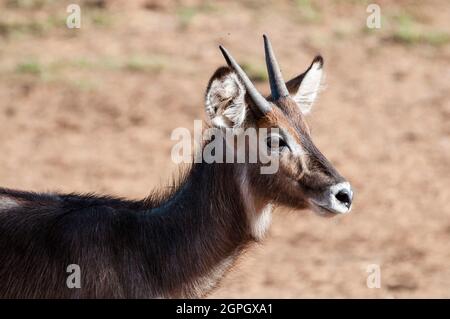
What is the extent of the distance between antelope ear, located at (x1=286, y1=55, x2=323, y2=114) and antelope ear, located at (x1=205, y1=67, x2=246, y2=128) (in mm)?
843

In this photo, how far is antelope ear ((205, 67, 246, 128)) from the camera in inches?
310

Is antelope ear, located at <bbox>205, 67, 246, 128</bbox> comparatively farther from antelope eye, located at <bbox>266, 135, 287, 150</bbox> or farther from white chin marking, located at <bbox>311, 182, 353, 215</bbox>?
white chin marking, located at <bbox>311, 182, 353, 215</bbox>

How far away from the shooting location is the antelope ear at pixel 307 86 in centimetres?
877

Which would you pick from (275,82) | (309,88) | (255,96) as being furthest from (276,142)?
(309,88)

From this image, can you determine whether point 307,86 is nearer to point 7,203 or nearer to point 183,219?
point 183,219

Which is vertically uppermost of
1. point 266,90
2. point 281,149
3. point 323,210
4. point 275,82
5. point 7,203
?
point 266,90

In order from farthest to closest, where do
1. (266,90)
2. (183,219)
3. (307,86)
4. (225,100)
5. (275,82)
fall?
(266,90), (307,86), (275,82), (183,219), (225,100)

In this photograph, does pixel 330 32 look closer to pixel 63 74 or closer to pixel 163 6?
pixel 163 6

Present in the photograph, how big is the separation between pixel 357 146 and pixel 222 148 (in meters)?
8.58

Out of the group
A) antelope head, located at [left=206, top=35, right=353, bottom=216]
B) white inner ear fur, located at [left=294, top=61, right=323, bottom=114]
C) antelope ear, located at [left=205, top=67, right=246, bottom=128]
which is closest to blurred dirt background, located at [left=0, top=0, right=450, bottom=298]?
white inner ear fur, located at [left=294, top=61, right=323, bottom=114]

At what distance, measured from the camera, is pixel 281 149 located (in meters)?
7.98

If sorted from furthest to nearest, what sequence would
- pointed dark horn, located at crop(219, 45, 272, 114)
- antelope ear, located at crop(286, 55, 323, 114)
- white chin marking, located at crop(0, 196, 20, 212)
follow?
antelope ear, located at crop(286, 55, 323, 114) → white chin marking, located at crop(0, 196, 20, 212) → pointed dark horn, located at crop(219, 45, 272, 114)

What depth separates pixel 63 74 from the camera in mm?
18562

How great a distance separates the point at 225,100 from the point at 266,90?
9576 mm
